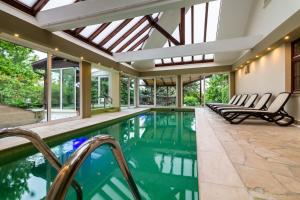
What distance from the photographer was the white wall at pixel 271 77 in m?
5.49

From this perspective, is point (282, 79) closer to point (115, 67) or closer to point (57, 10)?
point (57, 10)

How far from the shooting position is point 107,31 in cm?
795

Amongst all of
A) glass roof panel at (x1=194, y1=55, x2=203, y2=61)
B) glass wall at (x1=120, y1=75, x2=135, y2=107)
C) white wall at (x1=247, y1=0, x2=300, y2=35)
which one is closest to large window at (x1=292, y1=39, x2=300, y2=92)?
white wall at (x1=247, y1=0, x2=300, y2=35)

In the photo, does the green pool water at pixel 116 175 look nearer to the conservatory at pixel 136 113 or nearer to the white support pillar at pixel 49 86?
the conservatory at pixel 136 113

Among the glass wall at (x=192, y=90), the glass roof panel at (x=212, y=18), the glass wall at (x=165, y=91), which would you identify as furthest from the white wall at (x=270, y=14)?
the glass wall at (x=165, y=91)

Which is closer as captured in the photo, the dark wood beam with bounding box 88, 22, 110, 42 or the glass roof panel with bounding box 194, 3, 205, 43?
the dark wood beam with bounding box 88, 22, 110, 42

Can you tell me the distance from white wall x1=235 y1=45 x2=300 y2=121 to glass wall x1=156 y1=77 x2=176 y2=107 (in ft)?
17.5

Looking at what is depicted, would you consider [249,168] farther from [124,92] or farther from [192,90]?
[192,90]

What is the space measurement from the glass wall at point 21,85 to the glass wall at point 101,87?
412 centimetres

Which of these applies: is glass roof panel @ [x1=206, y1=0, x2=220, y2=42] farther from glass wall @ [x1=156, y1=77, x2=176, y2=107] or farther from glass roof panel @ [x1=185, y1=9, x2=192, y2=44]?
glass wall @ [x1=156, y1=77, x2=176, y2=107]

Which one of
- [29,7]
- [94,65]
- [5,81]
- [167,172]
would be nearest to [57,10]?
[29,7]

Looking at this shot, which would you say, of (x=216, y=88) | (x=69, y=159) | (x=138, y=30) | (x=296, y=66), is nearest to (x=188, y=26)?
(x=138, y=30)

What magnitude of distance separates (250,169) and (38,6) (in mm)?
6140

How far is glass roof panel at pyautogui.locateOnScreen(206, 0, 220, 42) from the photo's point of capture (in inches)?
302
